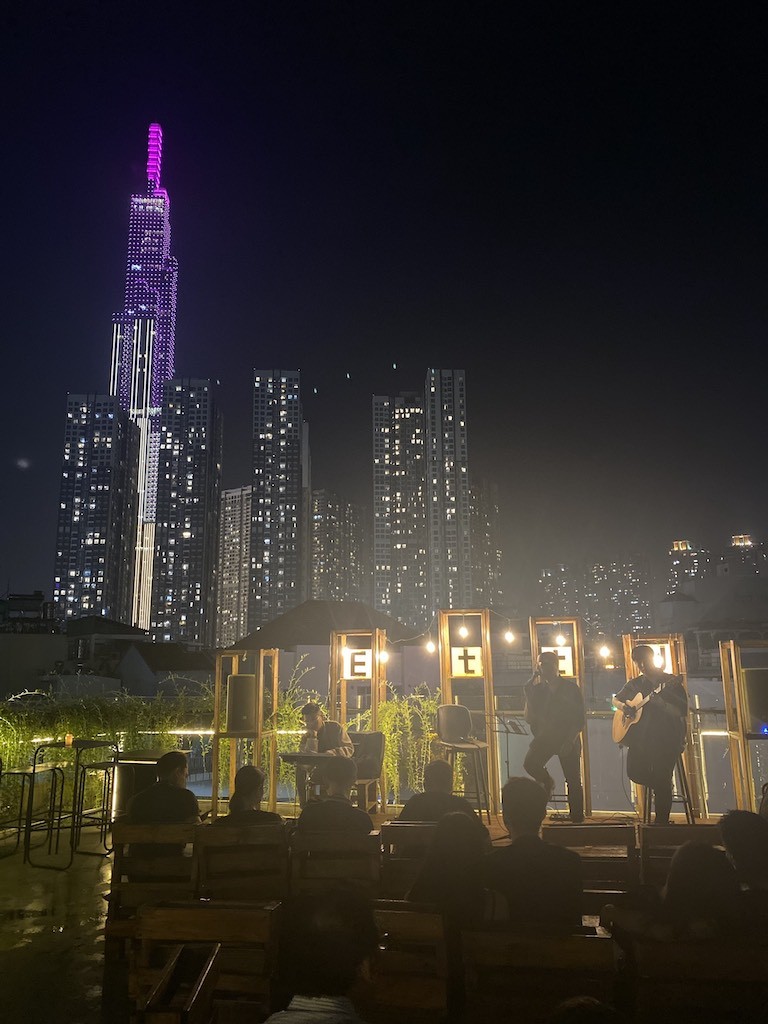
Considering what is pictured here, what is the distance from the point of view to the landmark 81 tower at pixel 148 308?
174375 mm

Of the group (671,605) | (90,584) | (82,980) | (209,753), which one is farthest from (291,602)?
(82,980)

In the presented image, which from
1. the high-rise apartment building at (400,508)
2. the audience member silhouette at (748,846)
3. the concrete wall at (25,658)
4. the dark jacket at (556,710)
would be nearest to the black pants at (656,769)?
the dark jacket at (556,710)

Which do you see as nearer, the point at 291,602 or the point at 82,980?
the point at 82,980

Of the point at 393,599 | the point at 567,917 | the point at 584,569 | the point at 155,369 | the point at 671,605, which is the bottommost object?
the point at 567,917

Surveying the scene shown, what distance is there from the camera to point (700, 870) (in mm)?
3051

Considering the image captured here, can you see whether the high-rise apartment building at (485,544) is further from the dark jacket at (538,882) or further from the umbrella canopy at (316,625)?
the dark jacket at (538,882)

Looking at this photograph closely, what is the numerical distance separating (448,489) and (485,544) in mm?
13268

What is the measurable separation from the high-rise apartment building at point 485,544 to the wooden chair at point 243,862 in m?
73.0

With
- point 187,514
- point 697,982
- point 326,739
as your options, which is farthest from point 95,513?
point 697,982

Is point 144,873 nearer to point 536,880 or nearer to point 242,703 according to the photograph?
point 536,880

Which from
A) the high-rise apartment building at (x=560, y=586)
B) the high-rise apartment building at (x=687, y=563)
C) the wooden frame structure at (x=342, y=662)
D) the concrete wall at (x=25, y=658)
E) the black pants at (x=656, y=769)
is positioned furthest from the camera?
the high-rise apartment building at (x=560, y=586)

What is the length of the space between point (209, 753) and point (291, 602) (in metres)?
77.6

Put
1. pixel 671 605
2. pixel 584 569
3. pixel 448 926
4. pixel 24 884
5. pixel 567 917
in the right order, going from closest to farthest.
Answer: pixel 448 926
pixel 567 917
pixel 24 884
pixel 671 605
pixel 584 569

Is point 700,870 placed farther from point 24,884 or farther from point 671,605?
point 671,605
